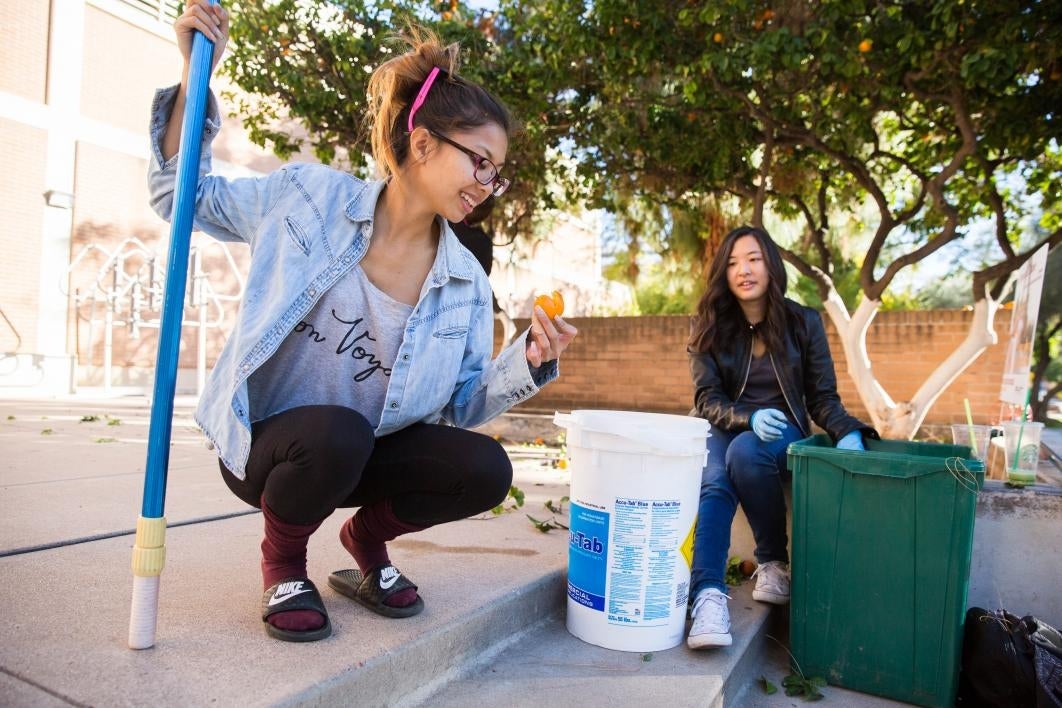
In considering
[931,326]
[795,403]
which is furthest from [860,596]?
[931,326]

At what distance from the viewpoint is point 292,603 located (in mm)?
1677

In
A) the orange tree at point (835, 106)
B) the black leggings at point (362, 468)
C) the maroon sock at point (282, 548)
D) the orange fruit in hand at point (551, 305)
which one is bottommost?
the maroon sock at point (282, 548)

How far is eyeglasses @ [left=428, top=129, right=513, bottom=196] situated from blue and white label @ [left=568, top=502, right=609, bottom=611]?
3.17 feet

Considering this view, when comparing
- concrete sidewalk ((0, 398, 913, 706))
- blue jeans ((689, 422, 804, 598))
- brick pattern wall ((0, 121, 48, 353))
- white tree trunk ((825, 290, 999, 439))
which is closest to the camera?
concrete sidewalk ((0, 398, 913, 706))

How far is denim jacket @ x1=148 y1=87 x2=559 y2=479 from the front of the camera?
5.40 ft

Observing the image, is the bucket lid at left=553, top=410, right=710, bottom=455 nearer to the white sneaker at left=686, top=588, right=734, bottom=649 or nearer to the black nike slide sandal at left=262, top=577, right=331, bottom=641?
the white sneaker at left=686, top=588, right=734, bottom=649

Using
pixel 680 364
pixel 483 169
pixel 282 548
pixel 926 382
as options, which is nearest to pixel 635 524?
pixel 282 548

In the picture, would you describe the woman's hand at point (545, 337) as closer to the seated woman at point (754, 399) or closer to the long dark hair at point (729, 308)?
the seated woman at point (754, 399)

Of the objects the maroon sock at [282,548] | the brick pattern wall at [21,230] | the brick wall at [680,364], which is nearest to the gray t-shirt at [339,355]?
the maroon sock at [282,548]

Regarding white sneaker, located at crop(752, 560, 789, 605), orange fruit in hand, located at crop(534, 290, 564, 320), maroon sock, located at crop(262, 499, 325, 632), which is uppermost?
orange fruit in hand, located at crop(534, 290, 564, 320)

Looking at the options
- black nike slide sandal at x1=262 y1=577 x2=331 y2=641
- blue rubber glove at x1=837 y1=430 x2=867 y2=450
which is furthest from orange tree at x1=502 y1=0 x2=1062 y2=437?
black nike slide sandal at x1=262 y1=577 x2=331 y2=641

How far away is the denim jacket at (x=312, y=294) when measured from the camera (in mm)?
1645

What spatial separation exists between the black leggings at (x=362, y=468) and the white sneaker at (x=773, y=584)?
3.96 ft

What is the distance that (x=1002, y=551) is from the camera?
8.95ft
